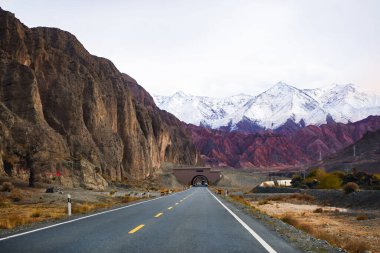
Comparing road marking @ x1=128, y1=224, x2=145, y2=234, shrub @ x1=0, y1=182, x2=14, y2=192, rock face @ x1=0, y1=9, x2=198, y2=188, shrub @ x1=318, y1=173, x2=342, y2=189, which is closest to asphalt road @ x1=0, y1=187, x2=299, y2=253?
road marking @ x1=128, y1=224, x2=145, y2=234

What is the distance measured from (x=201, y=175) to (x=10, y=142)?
97976 millimetres

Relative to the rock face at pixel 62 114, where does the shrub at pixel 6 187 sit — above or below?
below

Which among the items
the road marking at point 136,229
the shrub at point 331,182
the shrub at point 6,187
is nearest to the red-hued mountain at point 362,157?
the shrub at point 331,182

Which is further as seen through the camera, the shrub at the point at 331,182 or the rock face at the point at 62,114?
the shrub at the point at 331,182

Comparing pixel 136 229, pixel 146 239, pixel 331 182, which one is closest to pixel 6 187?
pixel 136 229

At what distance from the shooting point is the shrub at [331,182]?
2628 inches

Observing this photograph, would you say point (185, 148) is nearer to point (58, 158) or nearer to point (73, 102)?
point (73, 102)

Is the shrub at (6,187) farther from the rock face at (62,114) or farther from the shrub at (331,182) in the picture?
the shrub at (331,182)

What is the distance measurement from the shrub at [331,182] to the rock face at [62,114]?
35.4 m

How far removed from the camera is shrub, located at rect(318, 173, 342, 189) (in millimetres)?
66762

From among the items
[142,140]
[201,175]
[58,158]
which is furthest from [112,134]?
[201,175]

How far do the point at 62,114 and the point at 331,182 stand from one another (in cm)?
4550

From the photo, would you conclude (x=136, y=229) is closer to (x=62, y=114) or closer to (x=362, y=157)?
(x=62, y=114)

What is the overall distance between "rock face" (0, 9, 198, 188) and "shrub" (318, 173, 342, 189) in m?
35.4
